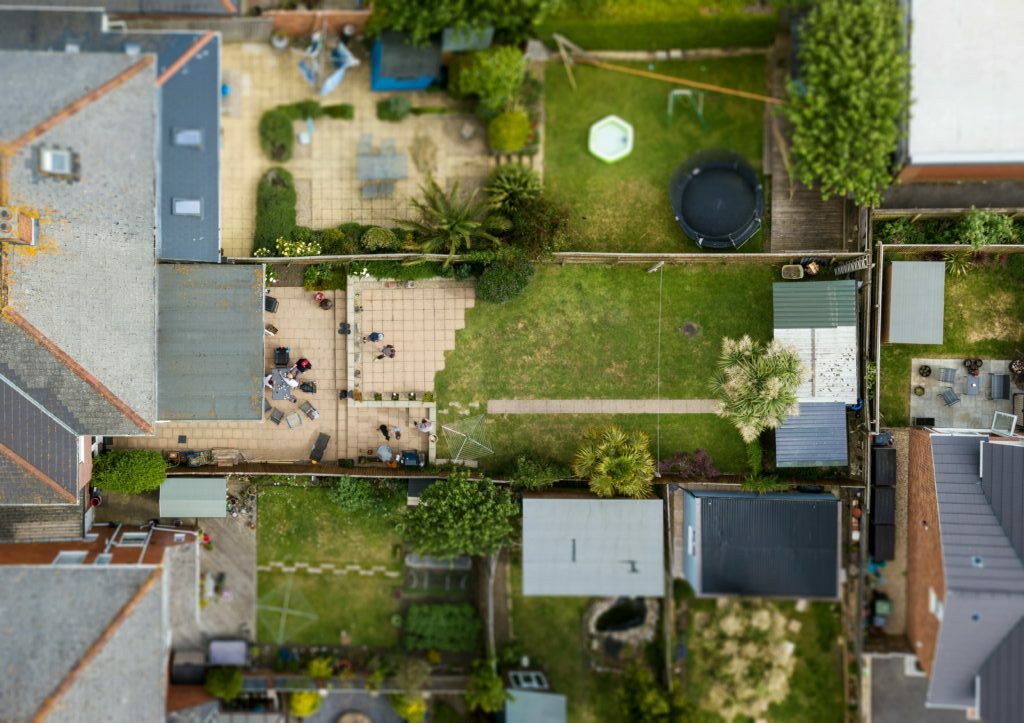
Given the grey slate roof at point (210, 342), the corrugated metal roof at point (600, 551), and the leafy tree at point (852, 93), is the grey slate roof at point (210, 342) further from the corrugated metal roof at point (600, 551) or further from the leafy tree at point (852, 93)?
the leafy tree at point (852, 93)

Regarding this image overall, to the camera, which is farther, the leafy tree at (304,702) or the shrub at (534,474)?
the leafy tree at (304,702)

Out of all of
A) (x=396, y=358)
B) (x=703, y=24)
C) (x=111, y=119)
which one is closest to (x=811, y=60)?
(x=703, y=24)

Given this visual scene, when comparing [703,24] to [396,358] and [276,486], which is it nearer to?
[396,358]

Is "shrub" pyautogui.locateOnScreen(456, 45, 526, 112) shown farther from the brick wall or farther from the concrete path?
the brick wall

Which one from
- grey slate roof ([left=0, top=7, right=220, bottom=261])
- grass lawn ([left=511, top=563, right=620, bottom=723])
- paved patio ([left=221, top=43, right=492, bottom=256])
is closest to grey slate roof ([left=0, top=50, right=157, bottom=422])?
grey slate roof ([left=0, top=7, right=220, bottom=261])

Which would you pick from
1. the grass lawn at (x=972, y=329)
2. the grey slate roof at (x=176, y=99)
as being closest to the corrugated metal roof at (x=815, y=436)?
the grass lawn at (x=972, y=329)

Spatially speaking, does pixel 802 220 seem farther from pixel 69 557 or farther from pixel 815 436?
pixel 69 557
